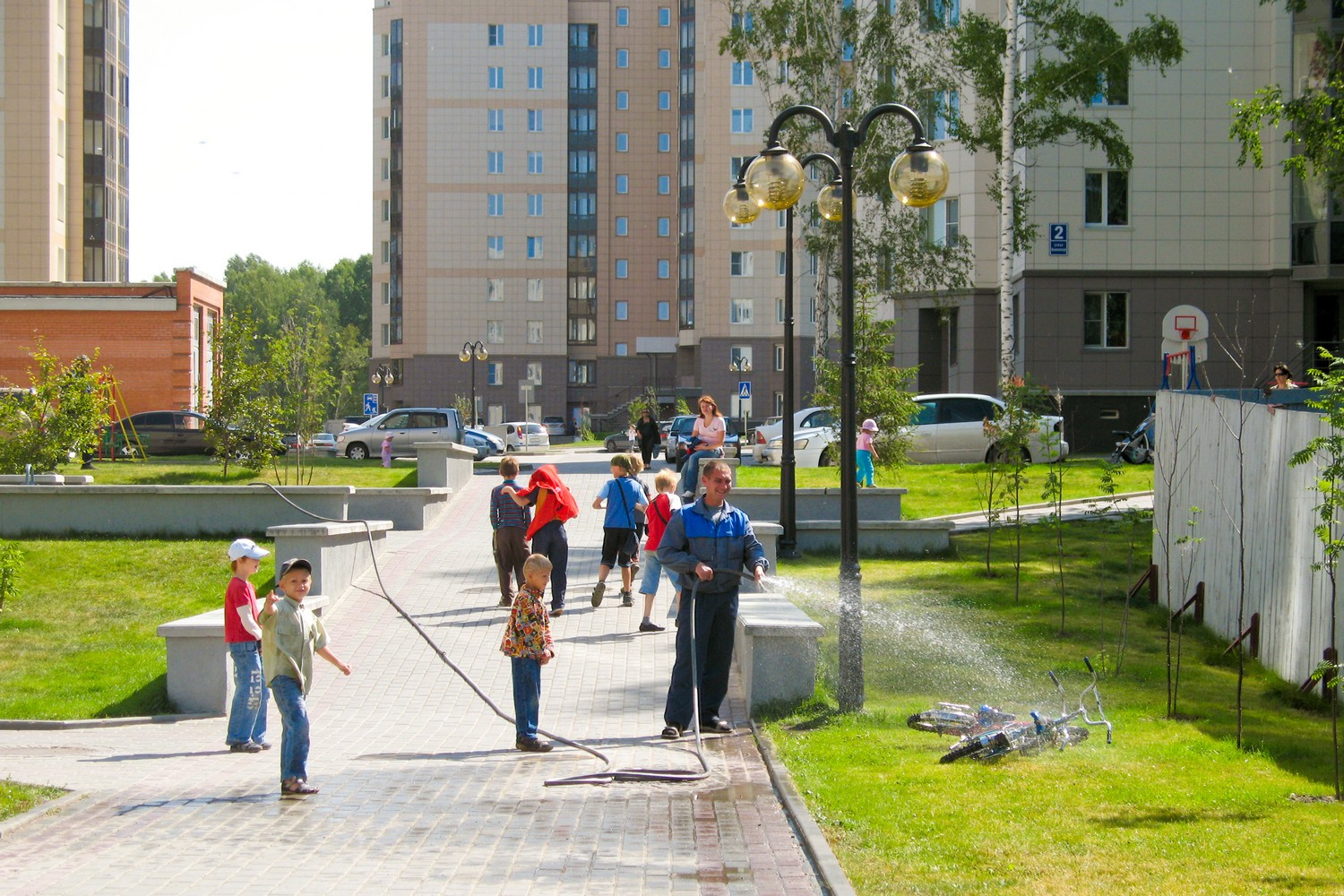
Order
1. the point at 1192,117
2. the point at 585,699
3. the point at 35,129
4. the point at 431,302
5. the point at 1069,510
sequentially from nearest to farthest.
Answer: the point at 585,699 < the point at 1069,510 < the point at 1192,117 < the point at 35,129 < the point at 431,302

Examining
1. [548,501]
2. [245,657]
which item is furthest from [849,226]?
[245,657]

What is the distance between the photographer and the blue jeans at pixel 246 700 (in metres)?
10.1

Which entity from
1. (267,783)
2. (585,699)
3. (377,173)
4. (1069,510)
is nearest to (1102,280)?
(1069,510)

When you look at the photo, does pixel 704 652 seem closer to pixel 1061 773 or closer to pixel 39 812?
pixel 1061 773

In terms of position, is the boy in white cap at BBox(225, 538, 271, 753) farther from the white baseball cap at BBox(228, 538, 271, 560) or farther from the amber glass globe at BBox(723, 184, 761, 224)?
the amber glass globe at BBox(723, 184, 761, 224)

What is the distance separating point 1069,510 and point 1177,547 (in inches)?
292

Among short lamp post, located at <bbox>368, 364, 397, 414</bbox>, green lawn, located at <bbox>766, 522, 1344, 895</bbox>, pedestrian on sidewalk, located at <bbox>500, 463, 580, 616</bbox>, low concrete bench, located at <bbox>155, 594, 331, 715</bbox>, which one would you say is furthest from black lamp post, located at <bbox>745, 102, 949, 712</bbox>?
short lamp post, located at <bbox>368, 364, 397, 414</bbox>

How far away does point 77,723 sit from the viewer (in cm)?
1139

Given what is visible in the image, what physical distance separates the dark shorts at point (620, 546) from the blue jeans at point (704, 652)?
5.64 meters

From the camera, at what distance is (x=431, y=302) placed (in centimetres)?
8075

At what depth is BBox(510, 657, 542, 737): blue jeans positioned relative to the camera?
31.3 feet

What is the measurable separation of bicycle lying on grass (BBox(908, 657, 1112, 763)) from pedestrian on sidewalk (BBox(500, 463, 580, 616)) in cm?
550

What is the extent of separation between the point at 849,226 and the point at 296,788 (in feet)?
18.3

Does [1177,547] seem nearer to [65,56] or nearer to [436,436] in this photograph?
[436,436]
